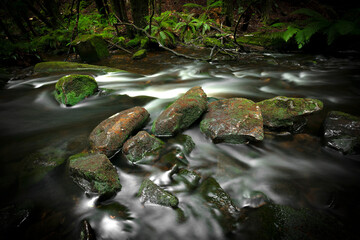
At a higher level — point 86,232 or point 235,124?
point 235,124

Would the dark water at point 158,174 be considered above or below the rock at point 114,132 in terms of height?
below

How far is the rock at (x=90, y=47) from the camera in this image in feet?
23.2

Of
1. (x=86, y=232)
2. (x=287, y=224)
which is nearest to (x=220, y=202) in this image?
(x=287, y=224)

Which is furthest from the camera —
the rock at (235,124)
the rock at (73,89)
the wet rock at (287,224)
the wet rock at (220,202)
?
the rock at (73,89)

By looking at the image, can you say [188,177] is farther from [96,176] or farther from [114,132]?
[114,132]

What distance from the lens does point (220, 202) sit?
190 centimetres

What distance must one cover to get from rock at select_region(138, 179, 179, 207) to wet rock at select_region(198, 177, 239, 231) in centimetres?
35

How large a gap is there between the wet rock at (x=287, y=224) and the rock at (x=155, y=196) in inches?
27.8

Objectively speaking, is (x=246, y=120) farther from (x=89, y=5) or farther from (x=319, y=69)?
(x=89, y=5)

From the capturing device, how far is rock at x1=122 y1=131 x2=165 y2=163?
242cm

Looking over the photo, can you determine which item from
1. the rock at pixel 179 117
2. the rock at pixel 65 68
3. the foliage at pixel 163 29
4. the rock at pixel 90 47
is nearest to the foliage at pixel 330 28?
the rock at pixel 179 117

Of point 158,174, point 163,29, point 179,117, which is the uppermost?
point 163,29

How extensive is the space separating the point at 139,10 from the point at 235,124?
7.91 m

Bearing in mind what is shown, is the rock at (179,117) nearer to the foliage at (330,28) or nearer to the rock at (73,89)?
the rock at (73,89)
